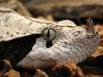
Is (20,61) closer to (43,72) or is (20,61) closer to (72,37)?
(43,72)

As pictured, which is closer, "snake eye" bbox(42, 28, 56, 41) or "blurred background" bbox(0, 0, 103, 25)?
"snake eye" bbox(42, 28, 56, 41)

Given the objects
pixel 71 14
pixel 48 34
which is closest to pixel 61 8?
pixel 71 14

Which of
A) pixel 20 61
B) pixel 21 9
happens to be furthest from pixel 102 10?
pixel 20 61

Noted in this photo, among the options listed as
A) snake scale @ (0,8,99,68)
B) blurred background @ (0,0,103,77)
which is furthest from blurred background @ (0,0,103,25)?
snake scale @ (0,8,99,68)

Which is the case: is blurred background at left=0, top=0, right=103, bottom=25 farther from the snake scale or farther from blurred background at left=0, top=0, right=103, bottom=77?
the snake scale

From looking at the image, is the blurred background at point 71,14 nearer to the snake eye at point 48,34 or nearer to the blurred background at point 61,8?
the blurred background at point 61,8

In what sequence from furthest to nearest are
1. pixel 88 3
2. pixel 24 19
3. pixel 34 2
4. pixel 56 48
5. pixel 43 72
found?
1. pixel 34 2
2. pixel 88 3
3. pixel 24 19
4. pixel 56 48
5. pixel 43 72

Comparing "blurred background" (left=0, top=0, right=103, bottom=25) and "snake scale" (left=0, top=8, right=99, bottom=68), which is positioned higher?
"snake scale" (left=0, top=8, right=99, bottom=68)

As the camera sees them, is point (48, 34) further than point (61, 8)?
Result: No

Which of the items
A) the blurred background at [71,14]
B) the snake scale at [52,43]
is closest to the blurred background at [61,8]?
the blurred background at [71,14]

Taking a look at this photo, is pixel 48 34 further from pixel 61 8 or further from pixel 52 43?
pixel 61 8

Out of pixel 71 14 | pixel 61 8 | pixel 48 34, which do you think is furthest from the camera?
pixel 61 8
